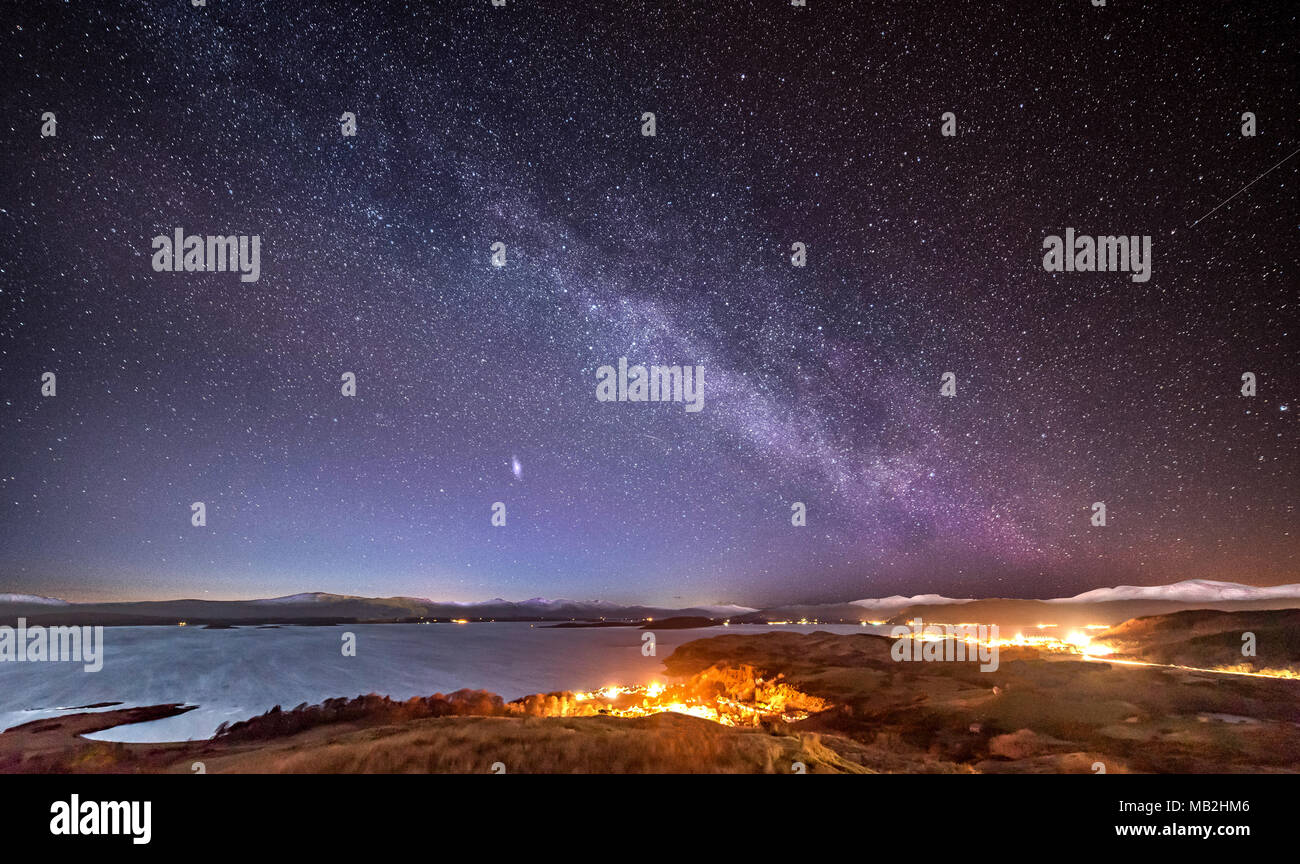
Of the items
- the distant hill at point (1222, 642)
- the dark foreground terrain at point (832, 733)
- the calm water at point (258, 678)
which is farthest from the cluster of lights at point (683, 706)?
the distant hill at point (1222, 642)

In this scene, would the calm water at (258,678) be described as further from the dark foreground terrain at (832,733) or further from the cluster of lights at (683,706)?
the cluster of lights at (683,706)

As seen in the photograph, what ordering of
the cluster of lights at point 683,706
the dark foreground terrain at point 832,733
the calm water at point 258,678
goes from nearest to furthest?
1. the dark foreground terrain at point 832,733
2. the cluster of lights at point 683,706
3. the calm water at point 258,678

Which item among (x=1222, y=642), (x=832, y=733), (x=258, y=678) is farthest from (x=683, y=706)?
(x=258, y=678)

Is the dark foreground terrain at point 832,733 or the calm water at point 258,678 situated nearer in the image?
the dark foreground terrain at point 832,733

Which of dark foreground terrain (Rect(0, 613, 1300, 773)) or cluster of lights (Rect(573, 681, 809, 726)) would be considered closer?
dark foreground terrain (Rect(0, 613, 1300, 773))

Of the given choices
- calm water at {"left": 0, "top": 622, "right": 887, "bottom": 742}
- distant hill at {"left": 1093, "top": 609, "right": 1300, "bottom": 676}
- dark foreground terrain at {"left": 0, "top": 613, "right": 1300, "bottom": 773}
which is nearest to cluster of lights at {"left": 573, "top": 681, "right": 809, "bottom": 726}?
dark foreground terrain at {"left": 0, "top": 613, "right": 1300, "bottom": 773}

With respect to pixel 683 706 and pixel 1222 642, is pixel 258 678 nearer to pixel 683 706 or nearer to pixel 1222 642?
pixel 683 706

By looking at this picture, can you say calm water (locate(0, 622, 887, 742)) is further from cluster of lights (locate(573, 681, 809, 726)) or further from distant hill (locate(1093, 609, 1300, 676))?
distant hill (locate(1093, 609, 1300, 676))
